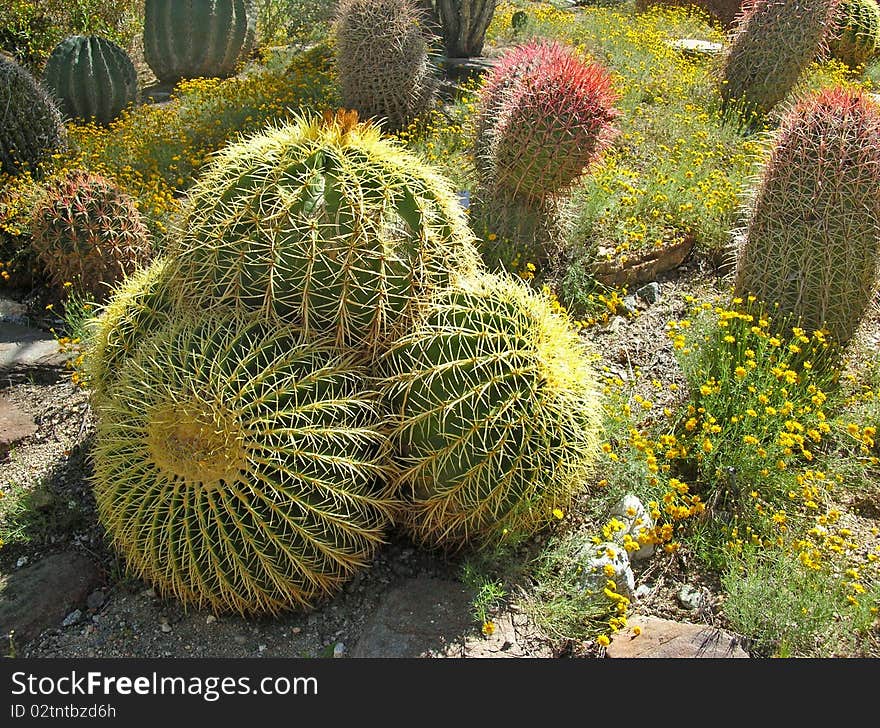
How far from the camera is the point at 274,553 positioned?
2691mm

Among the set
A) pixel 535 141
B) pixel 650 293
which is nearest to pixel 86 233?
pixel 535 141

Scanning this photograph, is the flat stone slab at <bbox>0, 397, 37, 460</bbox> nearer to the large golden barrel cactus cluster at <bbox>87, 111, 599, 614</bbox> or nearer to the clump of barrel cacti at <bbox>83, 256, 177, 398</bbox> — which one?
the clump of barrel cacti at <bbox>83, 256, 177, 398</bbox>

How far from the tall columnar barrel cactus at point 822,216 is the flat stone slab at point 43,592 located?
11.8ft

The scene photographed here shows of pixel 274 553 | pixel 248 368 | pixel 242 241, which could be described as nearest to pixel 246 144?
pixel 242 241

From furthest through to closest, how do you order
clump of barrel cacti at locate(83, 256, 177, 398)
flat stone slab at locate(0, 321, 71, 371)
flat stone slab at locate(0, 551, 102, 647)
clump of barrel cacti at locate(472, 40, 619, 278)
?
clump of barrel cacti at locate(472, 40, 619, 278) < flat stone slab at locate(0, 321, 71, 371) < clump of barrel cacti at locate(83, 256, 177, 398) < flat stone slab at locate(0, 551, 102, 647)

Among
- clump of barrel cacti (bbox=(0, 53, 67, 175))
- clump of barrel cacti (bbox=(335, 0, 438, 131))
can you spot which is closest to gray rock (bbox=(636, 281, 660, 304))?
clump of barrel cacti (bbox=(335, 0, 438, 131))

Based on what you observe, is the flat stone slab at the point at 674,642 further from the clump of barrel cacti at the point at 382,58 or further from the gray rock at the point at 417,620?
the clump of barrel cacti at the point at 382,58

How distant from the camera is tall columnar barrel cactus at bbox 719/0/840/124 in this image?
7270mm

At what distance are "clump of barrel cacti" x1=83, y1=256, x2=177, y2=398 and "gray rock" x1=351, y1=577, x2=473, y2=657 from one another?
1.33 m

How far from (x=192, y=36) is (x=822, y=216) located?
725 cm

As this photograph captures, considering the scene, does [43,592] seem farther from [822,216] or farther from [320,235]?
[822,216]

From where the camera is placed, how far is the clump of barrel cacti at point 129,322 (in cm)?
312

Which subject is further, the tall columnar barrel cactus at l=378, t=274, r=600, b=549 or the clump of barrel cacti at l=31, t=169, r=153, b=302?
the clump of barrel cacti at l=31, t=169, r=153, b=302

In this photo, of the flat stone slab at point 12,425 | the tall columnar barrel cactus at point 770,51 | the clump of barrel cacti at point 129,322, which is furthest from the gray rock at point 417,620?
the tall columnar barrel cactus at point 770,51
